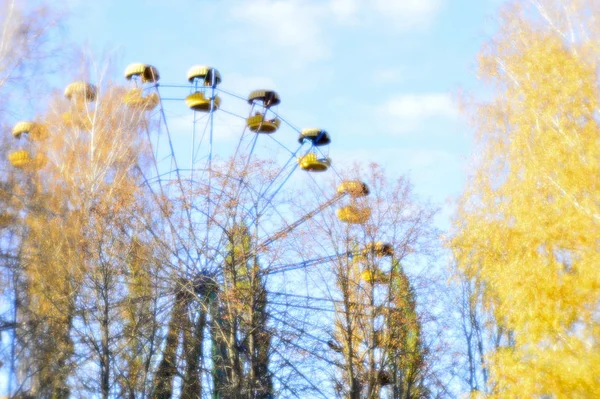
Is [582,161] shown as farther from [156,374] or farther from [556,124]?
[156,374]

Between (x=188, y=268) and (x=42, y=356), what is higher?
(x=188, y=268)

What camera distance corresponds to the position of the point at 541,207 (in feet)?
33.8

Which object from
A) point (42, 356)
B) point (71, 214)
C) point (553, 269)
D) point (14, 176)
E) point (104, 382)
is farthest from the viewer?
point (71, 214)

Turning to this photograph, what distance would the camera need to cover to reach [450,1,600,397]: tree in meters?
9.41

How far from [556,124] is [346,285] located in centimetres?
886

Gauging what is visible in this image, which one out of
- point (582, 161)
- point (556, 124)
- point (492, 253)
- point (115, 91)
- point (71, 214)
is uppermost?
point (115, 91)

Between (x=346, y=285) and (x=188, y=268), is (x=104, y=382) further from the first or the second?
(x=346, y=285)

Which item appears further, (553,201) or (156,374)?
(156,374)

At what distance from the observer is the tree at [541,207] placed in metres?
9.41

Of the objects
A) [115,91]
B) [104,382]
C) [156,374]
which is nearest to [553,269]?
[104,382]

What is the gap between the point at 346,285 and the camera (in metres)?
18.9

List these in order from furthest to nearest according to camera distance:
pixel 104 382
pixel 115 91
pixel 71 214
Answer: pixel 115 91
pixel 71 214
pixel 104 382

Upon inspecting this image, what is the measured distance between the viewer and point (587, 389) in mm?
8922

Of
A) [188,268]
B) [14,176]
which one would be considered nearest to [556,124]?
[188,268]
